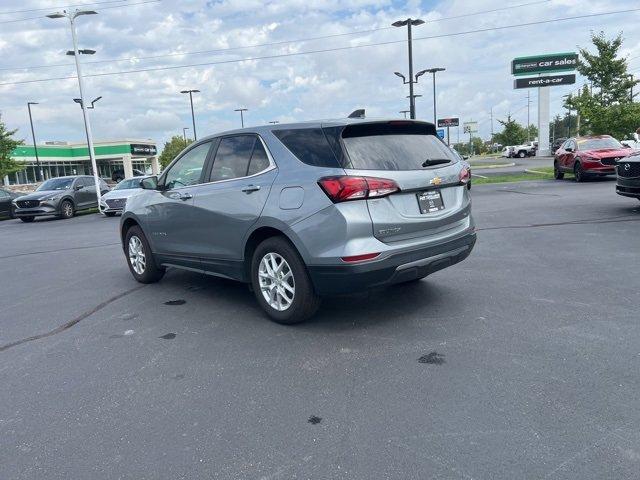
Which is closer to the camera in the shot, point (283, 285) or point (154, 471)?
point (154, 471)

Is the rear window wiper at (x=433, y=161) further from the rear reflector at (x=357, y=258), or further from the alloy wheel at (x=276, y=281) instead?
the alloy wheel at (x=276, y=281)

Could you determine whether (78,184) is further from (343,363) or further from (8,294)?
(343,363)

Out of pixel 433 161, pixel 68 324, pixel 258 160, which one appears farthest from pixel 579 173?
pixel 68 324

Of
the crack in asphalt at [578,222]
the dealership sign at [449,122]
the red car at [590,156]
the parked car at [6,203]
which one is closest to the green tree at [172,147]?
the dealership sign at [449,122]

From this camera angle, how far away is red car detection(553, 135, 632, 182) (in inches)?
701

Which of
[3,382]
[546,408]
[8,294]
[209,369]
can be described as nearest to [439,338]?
[546,408]

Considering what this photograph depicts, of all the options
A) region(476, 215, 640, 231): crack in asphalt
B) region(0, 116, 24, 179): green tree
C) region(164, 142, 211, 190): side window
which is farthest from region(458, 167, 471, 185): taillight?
region(0, 116, 24, 179): green tree

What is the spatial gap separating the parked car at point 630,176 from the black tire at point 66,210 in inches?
720

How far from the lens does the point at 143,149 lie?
68000 millimetres

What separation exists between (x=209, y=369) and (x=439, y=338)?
1.83 metres

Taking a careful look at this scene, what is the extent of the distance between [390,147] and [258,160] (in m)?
1.25

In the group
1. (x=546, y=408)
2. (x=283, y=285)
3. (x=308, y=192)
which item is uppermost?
(x=308, y=192)

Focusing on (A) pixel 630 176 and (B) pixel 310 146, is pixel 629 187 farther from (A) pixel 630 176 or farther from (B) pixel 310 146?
(B) pixel 310 146

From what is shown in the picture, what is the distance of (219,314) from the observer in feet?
17.3
